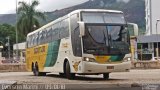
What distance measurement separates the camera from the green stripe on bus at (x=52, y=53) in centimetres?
2435

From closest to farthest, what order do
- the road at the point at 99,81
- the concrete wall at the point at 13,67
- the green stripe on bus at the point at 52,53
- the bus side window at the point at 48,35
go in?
the road at the point at 99,81
the green stripe on bus at the point at 52,53
the bus side window at the point at 48,35
the concrete wall at the point at 13,67

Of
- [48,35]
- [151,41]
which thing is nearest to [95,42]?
[48,35]

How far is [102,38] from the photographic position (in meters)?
20.2

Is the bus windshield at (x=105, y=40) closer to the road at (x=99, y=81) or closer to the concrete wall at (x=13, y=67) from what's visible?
the road at (x=99, y=81)

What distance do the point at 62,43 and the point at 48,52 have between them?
3.49 metres

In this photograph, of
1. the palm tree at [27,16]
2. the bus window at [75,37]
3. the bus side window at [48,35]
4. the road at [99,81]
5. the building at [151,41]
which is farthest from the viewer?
the palm tree at [27,16]

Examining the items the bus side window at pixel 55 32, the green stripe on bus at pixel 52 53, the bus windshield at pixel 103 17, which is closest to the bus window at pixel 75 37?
the bus windshield at pixel 103 17

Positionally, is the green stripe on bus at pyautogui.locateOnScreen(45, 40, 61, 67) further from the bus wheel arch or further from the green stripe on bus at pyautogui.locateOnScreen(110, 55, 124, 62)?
the green stripe on bus at pyautogui.locateOnScreen(110, 55, 124, 62)

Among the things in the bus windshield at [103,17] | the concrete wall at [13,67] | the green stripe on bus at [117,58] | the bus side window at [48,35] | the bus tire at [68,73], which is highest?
the bus windshield at [103,17]

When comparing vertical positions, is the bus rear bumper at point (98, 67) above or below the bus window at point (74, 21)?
below

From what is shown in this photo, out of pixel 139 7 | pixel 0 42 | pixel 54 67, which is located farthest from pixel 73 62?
Result: pixel 139 7

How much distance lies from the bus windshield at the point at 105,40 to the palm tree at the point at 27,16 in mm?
61419

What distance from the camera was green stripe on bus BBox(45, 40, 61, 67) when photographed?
959 inches

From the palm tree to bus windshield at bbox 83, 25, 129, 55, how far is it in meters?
61.4
